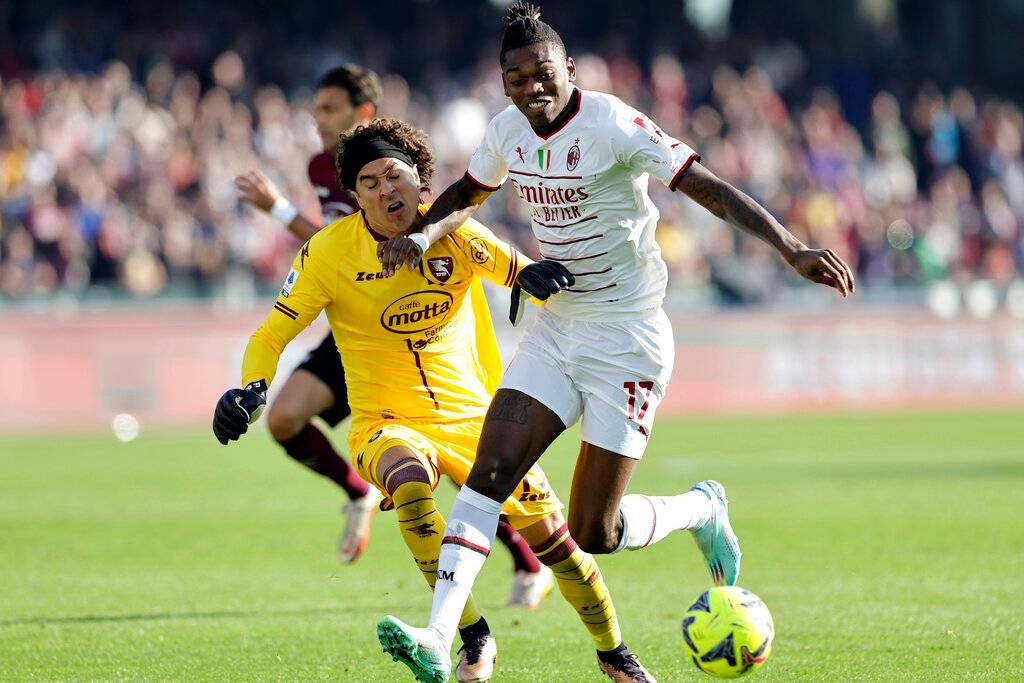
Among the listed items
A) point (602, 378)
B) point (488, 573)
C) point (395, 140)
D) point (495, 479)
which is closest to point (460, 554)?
point (495, 479)

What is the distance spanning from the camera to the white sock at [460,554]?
5.69m

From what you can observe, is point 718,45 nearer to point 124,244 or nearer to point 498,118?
point 124,244

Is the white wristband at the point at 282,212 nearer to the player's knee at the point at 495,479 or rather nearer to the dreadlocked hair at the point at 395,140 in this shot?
the dreadlocked hair at the point at 395,140

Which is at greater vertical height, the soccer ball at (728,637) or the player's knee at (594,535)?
the player's knee at (594,535)

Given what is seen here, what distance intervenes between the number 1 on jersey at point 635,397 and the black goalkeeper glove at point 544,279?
0.48 meters

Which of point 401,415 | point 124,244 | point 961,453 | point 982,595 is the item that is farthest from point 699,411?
point 401,415

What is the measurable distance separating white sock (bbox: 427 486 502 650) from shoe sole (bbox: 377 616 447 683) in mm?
168

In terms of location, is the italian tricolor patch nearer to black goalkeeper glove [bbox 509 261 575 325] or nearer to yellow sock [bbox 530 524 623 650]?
black goalkeeper glove [bbox 509 261 575 325]

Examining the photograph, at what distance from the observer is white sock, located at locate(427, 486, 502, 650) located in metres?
5.69

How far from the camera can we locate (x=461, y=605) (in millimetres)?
5730

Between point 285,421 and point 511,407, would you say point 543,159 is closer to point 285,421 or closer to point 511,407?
point 511,407

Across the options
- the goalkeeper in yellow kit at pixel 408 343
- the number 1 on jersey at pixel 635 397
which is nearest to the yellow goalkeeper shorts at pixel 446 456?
the goalkeeper in yellow kit at pixel 408 343

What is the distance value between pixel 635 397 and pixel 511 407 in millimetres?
516

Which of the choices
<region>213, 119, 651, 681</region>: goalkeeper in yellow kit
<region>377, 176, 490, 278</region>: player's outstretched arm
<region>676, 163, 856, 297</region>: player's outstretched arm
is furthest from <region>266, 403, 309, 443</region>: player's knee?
<region>676, 163, 856, 297</region>: player's outstretched arm
